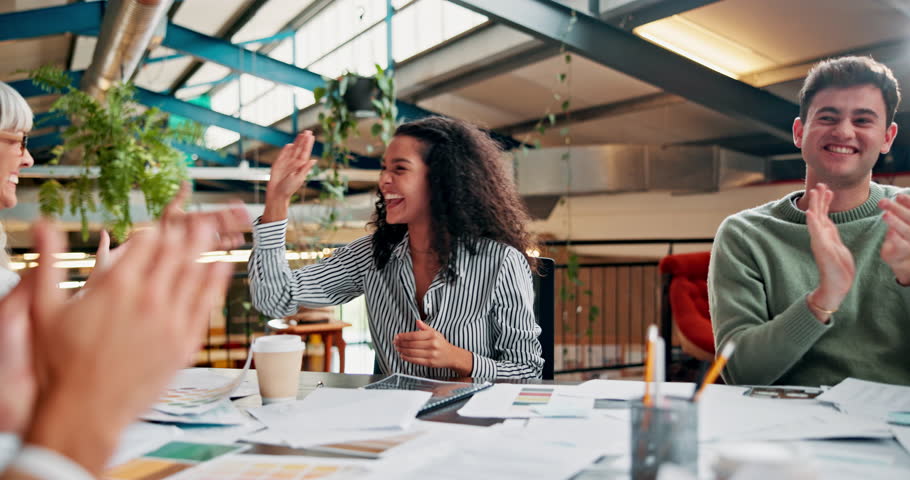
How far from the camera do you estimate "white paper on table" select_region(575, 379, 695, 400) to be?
1.17m

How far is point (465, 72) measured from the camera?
6.70m

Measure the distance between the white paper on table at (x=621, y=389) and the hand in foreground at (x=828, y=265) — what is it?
32 cm

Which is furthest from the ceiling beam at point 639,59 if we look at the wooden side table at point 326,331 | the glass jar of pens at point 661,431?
the glass jar of pens at point 661,431

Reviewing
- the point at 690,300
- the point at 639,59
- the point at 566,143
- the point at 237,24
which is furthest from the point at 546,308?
the point at 237,24

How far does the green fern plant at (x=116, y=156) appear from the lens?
3824 millimetres

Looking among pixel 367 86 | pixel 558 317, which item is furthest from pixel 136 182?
pixel 558 317

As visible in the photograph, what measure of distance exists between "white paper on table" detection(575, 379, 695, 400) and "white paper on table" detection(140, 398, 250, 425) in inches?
22.0

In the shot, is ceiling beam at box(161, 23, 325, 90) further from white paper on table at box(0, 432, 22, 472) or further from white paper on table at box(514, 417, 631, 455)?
white paper on table at box(0, 432, 22, 472)

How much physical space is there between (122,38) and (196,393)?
159 inches

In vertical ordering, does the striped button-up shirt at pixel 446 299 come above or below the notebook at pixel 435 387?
above

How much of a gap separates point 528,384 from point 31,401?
93 centimetres

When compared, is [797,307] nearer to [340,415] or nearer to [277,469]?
[340,415]

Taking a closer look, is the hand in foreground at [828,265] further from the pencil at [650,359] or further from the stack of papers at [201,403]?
the stack of papers at [201,403]

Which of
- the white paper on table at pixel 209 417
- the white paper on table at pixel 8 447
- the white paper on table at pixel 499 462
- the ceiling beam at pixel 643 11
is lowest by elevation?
the white paper on table at pixel 209 417
